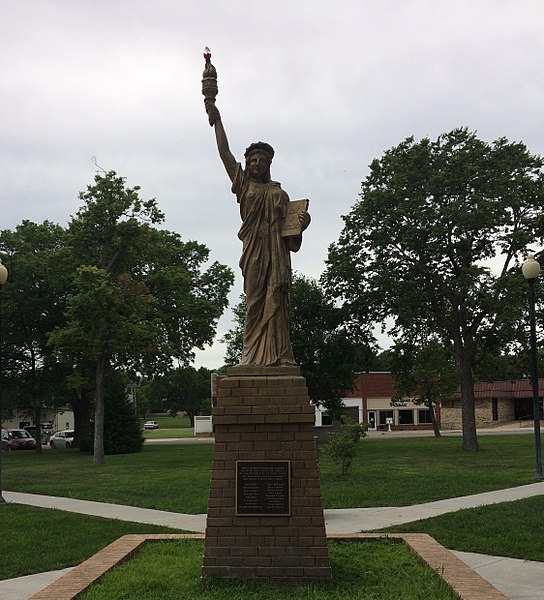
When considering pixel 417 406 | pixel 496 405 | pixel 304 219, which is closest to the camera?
pixel 304 219

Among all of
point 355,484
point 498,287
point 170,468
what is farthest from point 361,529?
point 498,287

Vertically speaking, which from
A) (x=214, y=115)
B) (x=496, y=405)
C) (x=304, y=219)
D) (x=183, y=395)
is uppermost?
(x=214, y=115)

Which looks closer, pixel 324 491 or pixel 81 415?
pixel 324 491

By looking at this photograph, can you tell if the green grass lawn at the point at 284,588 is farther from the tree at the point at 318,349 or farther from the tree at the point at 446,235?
the tree at the point at 318,349

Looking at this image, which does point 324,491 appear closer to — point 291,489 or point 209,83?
point 291,489

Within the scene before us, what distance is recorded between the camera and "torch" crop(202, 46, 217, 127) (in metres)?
8.26

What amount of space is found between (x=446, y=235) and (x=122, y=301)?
11866 millimetres

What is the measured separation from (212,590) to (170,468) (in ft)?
54.9

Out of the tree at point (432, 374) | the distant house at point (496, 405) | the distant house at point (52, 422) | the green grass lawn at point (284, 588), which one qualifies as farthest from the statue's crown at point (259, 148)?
the distant house at point (52, 422)

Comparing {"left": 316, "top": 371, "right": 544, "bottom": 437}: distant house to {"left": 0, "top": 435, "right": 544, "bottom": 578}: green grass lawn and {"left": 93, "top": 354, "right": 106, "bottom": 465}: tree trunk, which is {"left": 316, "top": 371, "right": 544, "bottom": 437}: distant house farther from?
{"left": 93, "top": 354, "right": 106, "bottom": 465}: tree trunk

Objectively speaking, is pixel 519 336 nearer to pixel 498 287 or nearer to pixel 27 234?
pixel 498 287

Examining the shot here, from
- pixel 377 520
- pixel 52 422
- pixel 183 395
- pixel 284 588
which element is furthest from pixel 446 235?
pixel 183 395

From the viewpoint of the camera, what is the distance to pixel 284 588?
714cm

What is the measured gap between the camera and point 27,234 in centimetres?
3697
